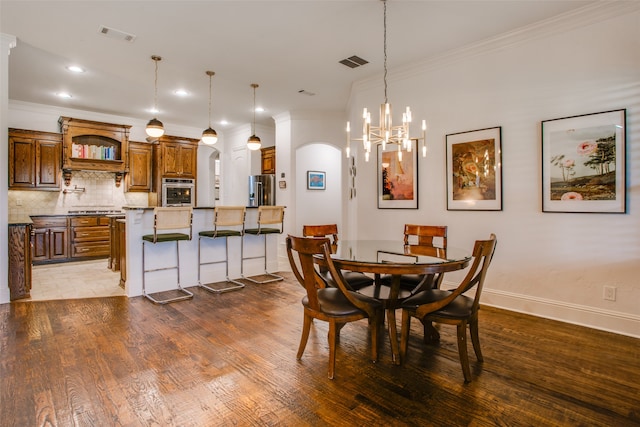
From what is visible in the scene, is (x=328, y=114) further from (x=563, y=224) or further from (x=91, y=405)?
(x=91, y=405)

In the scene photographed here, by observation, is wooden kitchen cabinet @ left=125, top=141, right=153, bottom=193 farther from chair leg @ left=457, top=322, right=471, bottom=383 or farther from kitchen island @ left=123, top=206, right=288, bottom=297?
chair leg @ left=457, top=322, right=471, bottom=383

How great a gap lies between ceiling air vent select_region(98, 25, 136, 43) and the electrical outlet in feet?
17.5

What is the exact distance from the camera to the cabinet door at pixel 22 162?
5.79 m

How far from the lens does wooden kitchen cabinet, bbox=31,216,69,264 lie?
230 inches

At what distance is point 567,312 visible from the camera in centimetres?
326

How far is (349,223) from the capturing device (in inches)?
237

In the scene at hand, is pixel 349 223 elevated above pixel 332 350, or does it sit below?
above

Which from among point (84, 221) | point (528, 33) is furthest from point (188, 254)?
point (528, 33)

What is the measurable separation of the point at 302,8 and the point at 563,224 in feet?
10.7

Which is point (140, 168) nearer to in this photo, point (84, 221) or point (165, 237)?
point (84, 221)

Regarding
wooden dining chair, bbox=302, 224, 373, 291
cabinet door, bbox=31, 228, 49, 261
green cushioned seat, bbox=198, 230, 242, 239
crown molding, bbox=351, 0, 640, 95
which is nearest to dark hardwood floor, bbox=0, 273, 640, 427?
wooden dining chair, bbox=302, 224, 373, 291

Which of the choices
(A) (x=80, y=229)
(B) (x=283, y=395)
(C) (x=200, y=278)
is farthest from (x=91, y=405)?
(A) (x=80, y=229)

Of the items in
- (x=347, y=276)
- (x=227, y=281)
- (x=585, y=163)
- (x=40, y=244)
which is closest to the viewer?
(x=347, y=276)

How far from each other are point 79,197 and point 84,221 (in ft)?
2.60
